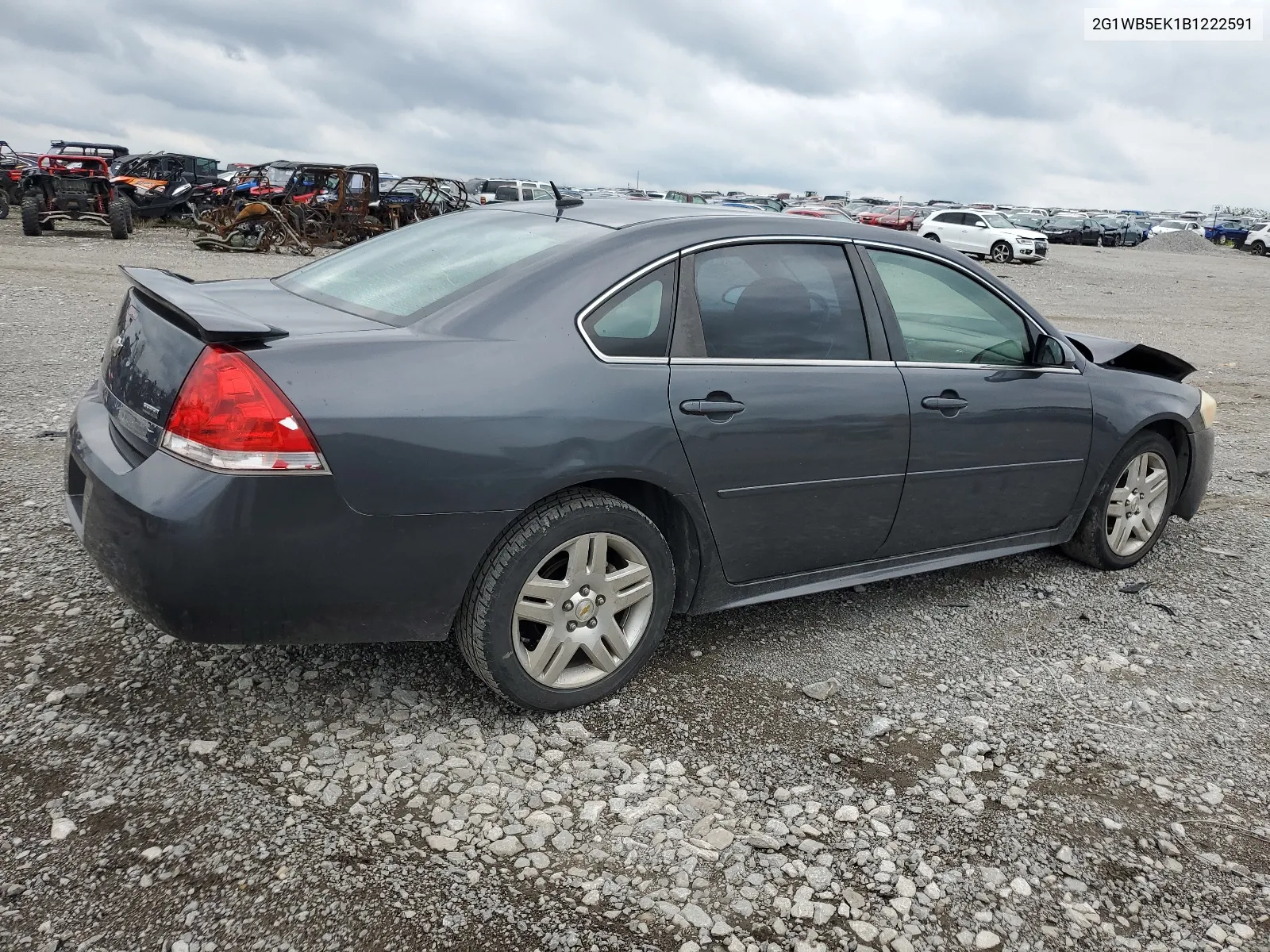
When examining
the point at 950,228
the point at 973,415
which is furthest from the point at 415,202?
the point at 973,415

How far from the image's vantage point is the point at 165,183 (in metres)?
23.9

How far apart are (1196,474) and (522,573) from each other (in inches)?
142

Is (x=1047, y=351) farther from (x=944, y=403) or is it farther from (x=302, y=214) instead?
(x=302, y=214)

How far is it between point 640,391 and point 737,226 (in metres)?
0.81

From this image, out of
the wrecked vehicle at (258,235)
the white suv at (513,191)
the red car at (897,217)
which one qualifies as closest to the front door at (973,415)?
the wrecked vehicle at (258,235)

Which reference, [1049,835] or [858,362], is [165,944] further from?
[858,362]

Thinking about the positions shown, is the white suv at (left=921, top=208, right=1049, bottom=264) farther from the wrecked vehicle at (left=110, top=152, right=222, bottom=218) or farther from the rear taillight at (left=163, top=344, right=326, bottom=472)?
the rear taillight at (left=163, top=344, right=326, bottom=472)

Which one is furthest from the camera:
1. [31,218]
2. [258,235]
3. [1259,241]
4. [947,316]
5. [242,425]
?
[1259,241]

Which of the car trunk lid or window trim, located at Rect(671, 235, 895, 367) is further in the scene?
window trim, located at Rect(671, 235, 895, 367)

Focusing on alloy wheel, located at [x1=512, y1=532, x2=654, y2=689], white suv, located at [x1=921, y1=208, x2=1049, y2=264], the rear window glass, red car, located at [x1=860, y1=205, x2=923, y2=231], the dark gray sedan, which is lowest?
alloy wheel, located at [x1=512, y1=532, x2=654, y2=689]

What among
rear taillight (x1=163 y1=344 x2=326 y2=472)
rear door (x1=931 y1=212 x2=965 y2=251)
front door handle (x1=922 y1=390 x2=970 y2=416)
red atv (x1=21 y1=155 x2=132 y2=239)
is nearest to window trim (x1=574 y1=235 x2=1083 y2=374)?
front door handle (x1=922 y1=390 x2=970 y2=416)

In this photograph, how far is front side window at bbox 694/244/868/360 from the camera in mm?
3277

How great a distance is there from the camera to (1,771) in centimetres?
262

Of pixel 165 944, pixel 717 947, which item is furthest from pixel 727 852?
pixel 165 944
